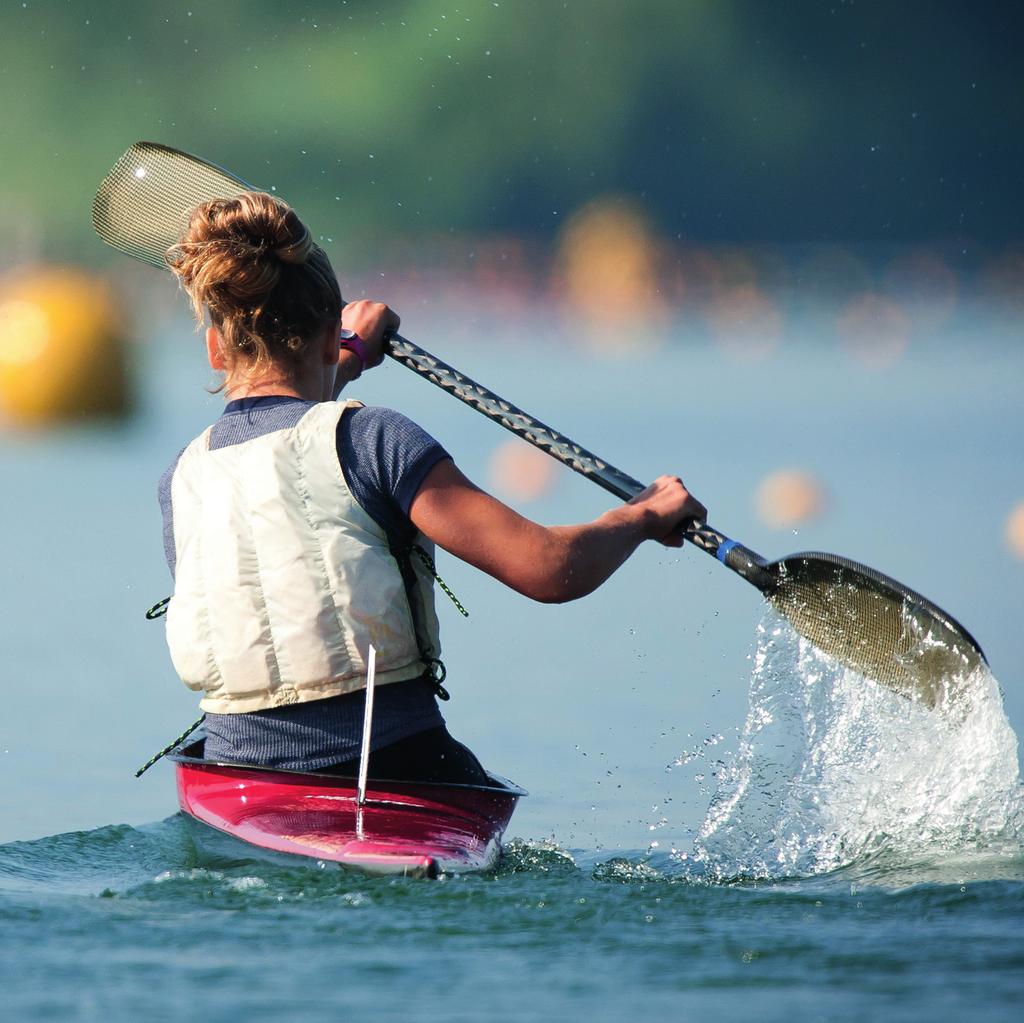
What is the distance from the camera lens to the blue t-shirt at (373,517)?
248 centimetres

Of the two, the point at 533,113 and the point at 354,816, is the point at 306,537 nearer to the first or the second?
the point at 354,816

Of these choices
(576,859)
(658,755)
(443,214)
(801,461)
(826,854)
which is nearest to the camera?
(826,854)

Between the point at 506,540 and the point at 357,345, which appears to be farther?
the point at 357,345

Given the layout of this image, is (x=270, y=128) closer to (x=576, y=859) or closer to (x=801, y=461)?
(x=801, y=461)

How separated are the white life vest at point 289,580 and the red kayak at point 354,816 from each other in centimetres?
13

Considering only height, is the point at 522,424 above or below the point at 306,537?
above

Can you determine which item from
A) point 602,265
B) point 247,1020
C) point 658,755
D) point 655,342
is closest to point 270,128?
point 602,265

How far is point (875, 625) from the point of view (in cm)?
302

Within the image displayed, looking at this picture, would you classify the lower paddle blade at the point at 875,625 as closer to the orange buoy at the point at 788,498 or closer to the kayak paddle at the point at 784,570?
the kayak paddle at the point at 784,570

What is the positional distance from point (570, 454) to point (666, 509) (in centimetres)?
32

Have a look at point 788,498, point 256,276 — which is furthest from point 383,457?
point 788,498

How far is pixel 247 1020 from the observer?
6.40 ft

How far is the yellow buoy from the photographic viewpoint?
9070 millimetres

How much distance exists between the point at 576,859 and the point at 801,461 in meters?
5.07
